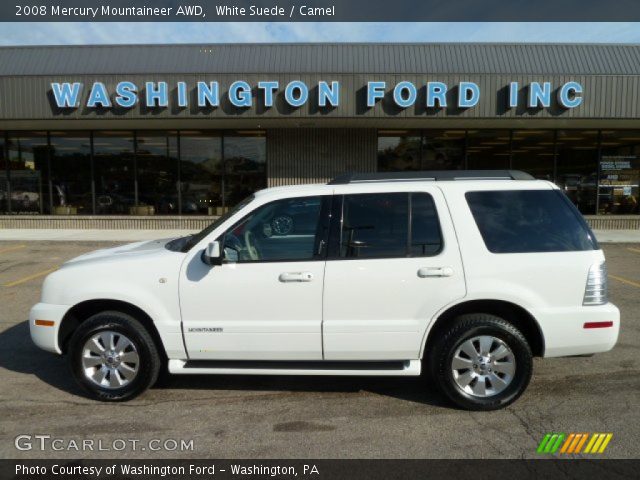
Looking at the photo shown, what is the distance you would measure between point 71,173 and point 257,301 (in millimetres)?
15332

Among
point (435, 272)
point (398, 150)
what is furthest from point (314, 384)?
point (398, 150)

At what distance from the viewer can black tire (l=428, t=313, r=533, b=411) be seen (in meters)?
3.67

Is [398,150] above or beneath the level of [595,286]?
above

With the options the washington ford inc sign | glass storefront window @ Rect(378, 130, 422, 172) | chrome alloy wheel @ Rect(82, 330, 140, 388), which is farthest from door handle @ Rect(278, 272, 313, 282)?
glass storefront window @ Rect(378, 130, 422, 172)

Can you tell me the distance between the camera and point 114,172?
16344 mm

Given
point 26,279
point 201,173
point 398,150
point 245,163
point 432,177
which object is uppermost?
point 398,150

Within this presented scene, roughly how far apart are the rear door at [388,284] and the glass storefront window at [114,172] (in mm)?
14297

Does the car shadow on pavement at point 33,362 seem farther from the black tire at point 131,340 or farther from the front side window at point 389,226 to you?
the front side window at point 389,226

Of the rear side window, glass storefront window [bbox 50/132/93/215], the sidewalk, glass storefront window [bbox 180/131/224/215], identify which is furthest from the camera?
glass storefront window [bbox 50/132/93/215]

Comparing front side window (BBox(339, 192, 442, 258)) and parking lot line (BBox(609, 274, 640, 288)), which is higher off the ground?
front side window (BBox(339, 192, 442, 258))

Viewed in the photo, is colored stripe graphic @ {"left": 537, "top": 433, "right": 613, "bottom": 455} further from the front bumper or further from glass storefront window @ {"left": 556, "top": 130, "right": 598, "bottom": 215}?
glass storefront window @ {"left": 556, "top": 130, "right": 598, "bottom": 215}

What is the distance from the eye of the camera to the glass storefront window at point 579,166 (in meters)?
16.0

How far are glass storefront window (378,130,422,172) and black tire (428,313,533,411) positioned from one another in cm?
1267

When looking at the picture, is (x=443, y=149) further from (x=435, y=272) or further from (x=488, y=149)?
(x=435, y=272)
